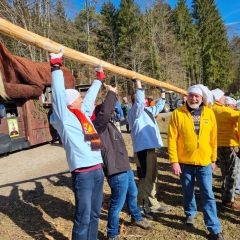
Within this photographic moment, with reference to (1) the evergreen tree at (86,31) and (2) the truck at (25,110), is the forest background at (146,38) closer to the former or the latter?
(1) the evergreen tree at (86,31)

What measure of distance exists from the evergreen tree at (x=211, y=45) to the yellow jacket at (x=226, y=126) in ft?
139

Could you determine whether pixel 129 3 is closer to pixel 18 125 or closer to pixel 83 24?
pixel 83 24

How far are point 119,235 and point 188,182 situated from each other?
116 cm

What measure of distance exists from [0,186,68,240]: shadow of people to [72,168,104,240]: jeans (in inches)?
37.9

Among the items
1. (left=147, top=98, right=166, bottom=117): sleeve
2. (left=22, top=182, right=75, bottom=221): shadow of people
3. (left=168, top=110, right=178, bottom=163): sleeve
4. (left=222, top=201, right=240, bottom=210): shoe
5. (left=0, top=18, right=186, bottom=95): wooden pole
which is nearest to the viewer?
(left=0, top=18, right=186, bottom=95): wooden pole

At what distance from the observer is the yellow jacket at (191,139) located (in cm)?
331

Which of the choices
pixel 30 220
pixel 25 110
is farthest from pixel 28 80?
pixel 30 220

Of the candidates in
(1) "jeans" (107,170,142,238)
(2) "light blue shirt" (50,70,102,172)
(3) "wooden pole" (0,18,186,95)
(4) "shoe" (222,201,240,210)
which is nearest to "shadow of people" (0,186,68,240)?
(1) "jeans" (107,170,142,238)

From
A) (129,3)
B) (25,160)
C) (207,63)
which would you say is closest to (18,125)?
(25,160)

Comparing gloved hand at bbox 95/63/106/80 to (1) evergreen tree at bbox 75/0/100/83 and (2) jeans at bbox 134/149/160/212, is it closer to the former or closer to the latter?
(2) jeans at bbox 134/149/160/212

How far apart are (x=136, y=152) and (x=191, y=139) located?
37.9 inches

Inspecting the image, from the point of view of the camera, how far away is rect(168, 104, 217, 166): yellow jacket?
3.31 m

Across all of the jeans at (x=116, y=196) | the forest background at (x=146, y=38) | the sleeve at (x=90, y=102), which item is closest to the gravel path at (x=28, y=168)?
the jeans at (x=116, y=196)

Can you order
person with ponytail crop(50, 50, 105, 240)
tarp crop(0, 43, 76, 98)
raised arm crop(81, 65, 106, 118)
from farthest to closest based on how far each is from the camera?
tarp crop(0, 43, 76, 98) → raised arm crop(81, 65, 106, 118) → person with ponytail crop(50, 50, 105, 240)
